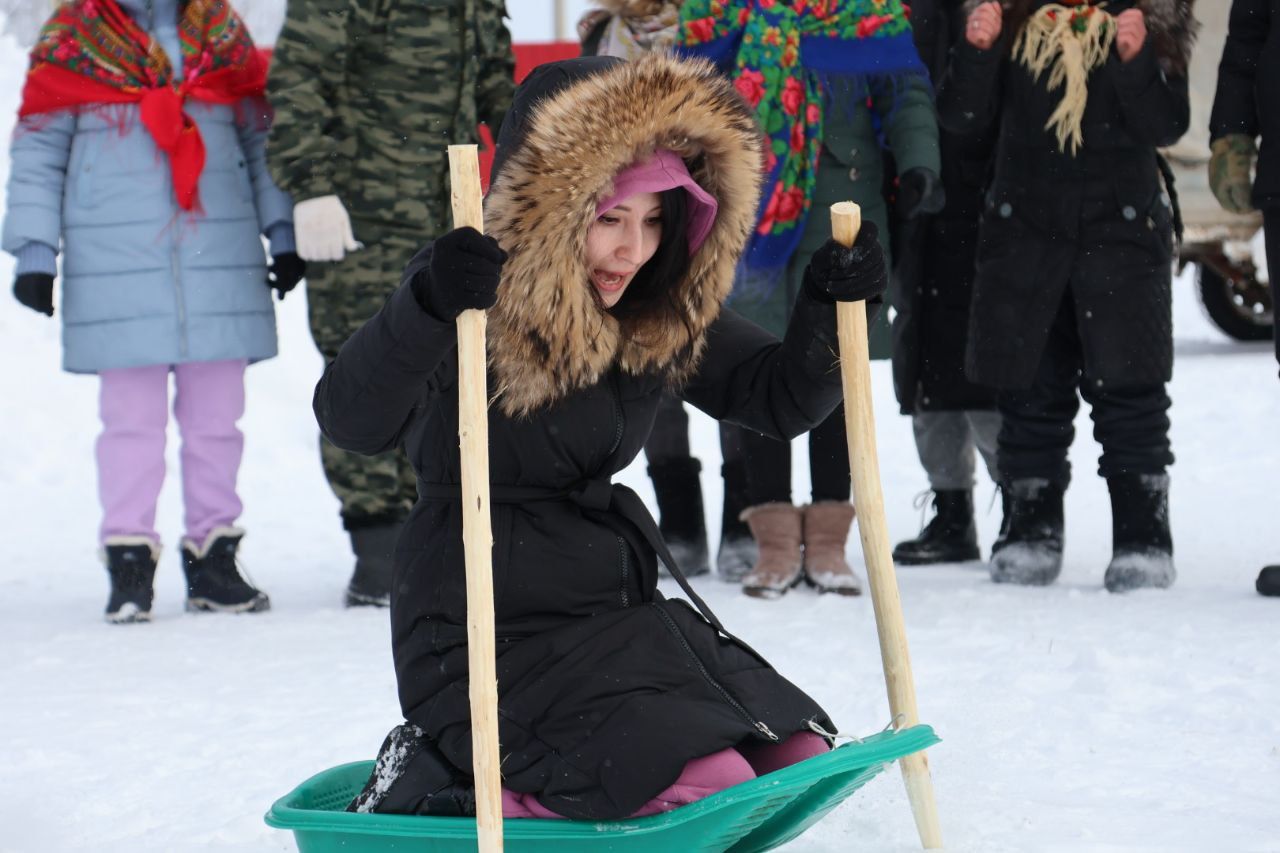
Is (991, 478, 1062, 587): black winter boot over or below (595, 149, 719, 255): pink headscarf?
below

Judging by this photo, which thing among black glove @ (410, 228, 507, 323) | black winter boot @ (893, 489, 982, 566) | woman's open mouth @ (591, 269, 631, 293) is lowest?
black winter boot @ (893, 489, 982, 566)

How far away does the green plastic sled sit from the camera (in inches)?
81.7

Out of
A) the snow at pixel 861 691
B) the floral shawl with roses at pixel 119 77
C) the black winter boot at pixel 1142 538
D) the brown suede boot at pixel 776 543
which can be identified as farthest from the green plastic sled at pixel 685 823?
the floral shawl with roses at pixel 119 77

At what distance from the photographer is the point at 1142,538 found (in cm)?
443

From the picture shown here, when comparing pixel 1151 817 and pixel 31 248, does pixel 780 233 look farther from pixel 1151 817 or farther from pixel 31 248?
pixel 1151 817

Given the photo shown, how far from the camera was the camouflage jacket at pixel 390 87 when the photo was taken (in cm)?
451

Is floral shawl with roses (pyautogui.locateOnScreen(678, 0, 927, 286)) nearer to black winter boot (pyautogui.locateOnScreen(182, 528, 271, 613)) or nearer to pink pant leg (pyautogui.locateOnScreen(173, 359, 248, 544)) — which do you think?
pink pant leg (pyautogui.locateOnScreen(173, 359, 248, 544))

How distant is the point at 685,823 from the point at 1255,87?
301cm

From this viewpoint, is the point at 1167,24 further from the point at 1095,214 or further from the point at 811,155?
the point at 811,155

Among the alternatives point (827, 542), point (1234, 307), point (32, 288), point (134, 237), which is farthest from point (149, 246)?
point (1234, 307)

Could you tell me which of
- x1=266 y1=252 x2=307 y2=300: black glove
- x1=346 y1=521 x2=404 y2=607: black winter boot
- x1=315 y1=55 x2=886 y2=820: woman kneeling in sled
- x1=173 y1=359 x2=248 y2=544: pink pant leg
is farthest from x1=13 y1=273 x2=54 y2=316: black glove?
x1=315 y1=55 x2=886 y2=820: woman kneeling in sled

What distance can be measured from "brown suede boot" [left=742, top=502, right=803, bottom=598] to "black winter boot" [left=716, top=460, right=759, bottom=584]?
32cm

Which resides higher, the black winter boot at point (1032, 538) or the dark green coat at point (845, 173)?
the dark green coat at point (845, 173)

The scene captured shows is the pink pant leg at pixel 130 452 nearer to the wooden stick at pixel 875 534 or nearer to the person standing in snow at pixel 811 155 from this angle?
the person standing in snow at pixel 811 155
